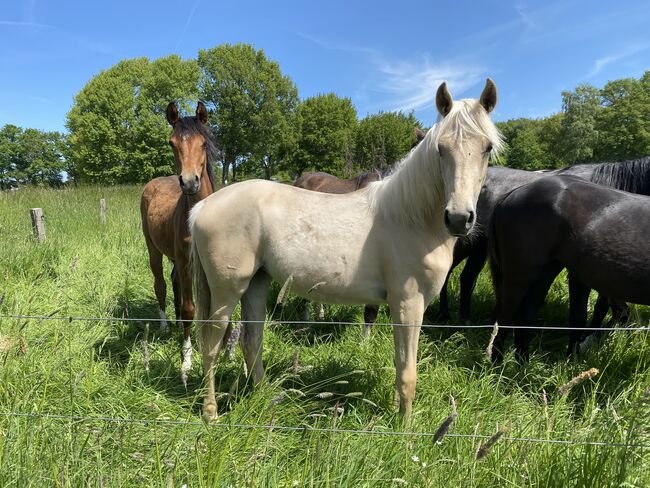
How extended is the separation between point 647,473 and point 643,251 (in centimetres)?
167

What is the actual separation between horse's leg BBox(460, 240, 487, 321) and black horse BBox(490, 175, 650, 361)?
3.49 ft

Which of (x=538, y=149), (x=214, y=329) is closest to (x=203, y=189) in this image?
(x=214, y=329)

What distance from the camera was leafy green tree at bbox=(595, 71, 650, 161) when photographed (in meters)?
30.1

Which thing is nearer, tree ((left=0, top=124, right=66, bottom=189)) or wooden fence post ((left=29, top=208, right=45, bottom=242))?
wooden fence post ((left=29, top=208, right=45, bottom=242))

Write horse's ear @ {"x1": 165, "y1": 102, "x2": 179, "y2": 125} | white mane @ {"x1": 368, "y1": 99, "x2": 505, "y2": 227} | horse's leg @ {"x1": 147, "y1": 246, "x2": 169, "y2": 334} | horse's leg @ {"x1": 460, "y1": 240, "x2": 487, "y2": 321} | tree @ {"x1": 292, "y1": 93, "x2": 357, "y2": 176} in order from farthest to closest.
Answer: tree @ {"x1": 292, "y1": 93, "x2": 357, "y2": 176} → horse's leg @ {"x1": 460, "y1": 240, "x2": 487, "y2": 321} → horse's leg @ {"x1": 147, "y1": 246, "x2": 169, "y2": 334} → horse's ear @ {"x1": 165, "y1": 102, "x2": 179, "y2": 125} → white mane @ {"x1": 368, "y1": 99, "x2": 505, "y2": 227}

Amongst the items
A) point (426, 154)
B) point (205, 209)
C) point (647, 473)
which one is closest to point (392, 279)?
point (426, 154)

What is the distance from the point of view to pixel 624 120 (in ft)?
104

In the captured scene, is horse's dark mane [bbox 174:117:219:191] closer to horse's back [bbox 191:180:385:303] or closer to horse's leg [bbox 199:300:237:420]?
horse's back [bbox 191:180:385:303]

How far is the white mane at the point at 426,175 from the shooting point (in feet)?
6.56

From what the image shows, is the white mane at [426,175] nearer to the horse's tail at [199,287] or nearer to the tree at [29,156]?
the horse's tail at [199,287]

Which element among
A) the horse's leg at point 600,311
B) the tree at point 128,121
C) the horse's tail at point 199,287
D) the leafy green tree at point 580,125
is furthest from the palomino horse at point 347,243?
the leafy green tree at point 580,125

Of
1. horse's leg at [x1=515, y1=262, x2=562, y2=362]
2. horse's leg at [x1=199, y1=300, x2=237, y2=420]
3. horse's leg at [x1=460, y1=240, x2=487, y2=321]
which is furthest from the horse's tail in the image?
horse's leg at [x1=460, y1=240, x2=487, y2=321]

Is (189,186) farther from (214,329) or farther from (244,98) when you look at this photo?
(244,98)

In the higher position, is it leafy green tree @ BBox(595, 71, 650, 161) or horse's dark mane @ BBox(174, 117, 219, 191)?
leafy green tree @ BBox(595, 71, 650, 161)
